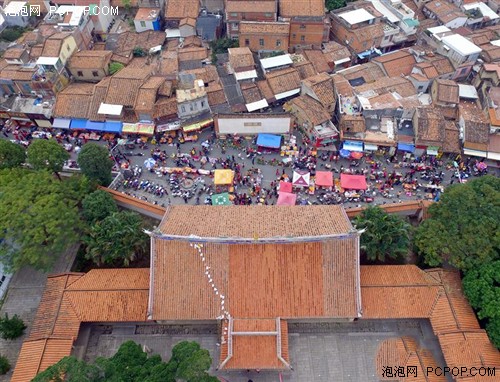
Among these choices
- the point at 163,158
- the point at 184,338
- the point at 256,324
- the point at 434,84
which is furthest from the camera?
the point at 434,84

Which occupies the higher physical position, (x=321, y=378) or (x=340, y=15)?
(x=340, y=15)

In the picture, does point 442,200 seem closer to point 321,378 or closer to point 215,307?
point 321,378

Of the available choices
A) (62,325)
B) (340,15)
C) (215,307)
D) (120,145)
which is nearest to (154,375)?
(215,307)

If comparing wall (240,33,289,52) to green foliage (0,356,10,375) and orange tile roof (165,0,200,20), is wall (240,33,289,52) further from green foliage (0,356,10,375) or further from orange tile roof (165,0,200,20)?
green foliage (0,356,10,375)

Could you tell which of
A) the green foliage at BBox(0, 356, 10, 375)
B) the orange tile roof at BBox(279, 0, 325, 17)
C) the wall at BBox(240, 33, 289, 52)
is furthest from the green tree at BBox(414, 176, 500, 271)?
the green foliage at BBox(0, 356, 10, 375)

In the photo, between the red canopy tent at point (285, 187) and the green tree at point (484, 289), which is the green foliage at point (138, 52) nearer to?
the red canopy tent at point (285, 187)

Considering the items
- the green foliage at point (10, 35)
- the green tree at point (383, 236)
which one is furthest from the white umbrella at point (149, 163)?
the green foliage at point (10, 35)

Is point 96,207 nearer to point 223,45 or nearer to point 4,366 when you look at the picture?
point 4,366
